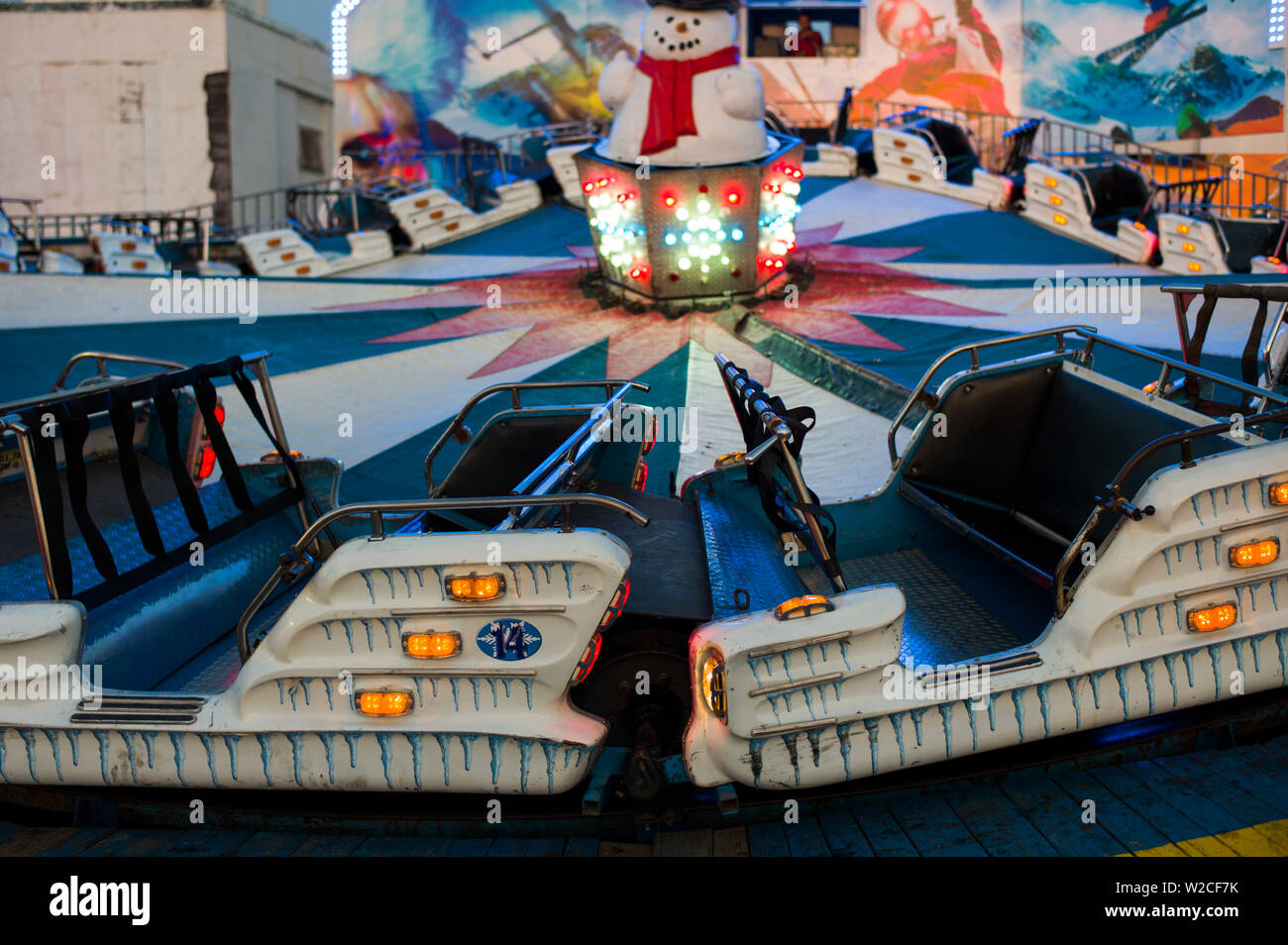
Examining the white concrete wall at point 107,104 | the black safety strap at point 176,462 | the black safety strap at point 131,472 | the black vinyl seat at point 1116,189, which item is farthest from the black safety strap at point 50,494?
the white concrete wall at point 107,104

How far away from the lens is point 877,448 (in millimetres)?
6633

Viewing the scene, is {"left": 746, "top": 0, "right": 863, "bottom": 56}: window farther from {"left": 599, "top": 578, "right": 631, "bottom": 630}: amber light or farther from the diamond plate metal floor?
{"left": 599, "top": 578, "right": 631, "bottom": 630}: amber light

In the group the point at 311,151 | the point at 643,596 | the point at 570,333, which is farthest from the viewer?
the point at 311,151

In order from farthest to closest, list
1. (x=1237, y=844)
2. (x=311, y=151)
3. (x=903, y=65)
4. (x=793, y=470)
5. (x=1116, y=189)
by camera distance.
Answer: (x=903, y=65), (x=311, y=151), (x=1116, y=189), (x=793, y=470), (x=1237, y=844)

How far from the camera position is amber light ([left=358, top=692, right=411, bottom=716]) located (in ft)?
8.82

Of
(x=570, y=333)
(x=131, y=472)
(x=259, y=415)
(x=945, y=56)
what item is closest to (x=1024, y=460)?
(x=259, y=415)

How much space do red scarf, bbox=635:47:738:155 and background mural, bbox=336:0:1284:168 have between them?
532 inches

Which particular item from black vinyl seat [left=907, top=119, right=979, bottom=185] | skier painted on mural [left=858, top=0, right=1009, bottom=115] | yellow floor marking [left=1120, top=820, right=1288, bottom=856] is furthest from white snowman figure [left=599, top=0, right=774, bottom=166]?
skier painted on mural [left=858, top=0, right=1009, bottom=115]

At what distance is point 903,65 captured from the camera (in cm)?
2420

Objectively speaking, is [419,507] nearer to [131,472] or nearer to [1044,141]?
[131,472]

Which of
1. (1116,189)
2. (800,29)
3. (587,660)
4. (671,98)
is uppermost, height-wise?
(800,29)

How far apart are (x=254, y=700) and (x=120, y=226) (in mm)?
18241

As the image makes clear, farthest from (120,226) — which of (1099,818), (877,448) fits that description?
(1099,818)

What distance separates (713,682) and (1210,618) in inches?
57.5
